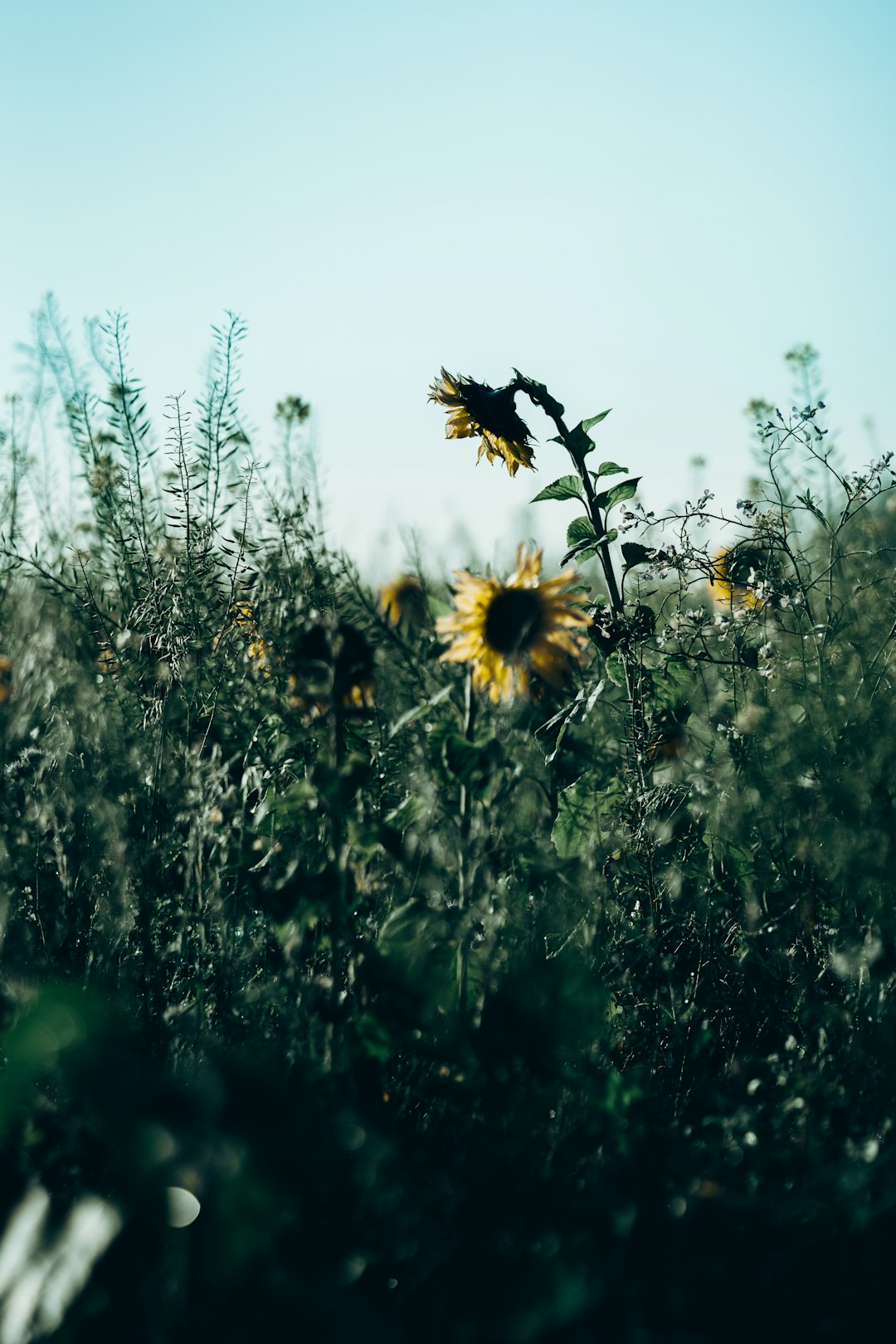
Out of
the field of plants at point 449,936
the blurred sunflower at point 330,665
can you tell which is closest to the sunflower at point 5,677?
the field of plants at point 449,936

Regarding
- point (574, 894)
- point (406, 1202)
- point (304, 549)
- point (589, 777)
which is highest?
point (304, 549)

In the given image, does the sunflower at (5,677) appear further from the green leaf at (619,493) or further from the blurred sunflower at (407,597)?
the green leaf at (619,493)

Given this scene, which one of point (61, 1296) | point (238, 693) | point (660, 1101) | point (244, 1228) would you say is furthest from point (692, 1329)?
point (238, 693)

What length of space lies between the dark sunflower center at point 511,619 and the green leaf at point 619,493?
0.40m

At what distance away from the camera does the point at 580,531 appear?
6.68 ft

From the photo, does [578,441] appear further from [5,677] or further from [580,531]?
[5,677]

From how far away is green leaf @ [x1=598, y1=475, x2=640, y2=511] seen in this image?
6.40ft

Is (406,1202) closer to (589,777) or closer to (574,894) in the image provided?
(574,894)

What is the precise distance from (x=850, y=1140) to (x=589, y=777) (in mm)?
803

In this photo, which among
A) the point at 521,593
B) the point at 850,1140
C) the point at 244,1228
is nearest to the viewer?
the point at 244,1228

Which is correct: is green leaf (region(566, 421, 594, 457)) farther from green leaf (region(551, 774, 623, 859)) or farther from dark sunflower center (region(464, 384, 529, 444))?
green leaf (region(551, 774, 623, 859))

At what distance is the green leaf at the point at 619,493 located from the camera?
76.9 inches

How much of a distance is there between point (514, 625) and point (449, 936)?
0.52 metres

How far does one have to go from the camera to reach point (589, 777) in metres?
1.87
